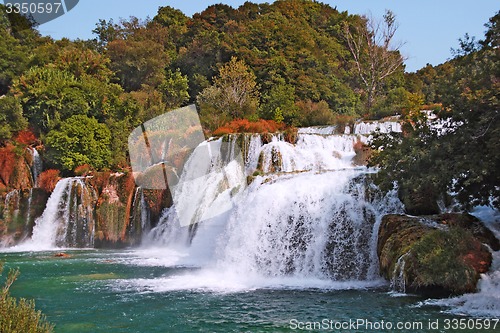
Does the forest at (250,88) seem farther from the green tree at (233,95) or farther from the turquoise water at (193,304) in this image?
the turquoise water at (193,304)

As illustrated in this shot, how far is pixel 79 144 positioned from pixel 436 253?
2156 cm

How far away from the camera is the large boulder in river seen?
11016 millimetres

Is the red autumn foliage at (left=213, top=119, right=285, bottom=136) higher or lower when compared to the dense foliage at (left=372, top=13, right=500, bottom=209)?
higher

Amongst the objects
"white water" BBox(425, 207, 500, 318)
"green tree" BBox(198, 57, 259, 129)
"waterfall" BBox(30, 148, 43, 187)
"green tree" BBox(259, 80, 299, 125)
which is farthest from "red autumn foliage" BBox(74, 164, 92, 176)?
"white water" BBox(425, 207, 500, 318)

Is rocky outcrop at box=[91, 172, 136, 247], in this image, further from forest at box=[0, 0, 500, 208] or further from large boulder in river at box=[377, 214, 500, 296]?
large boulder in river at box=[377, 214, 500, 296]

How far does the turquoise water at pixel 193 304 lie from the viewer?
10109mm

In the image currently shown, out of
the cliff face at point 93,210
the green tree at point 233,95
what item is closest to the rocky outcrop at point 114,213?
the cliff face at point 93,210

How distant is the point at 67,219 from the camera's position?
24891 millimetres

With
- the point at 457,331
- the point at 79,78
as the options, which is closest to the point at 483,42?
the point at 457,331

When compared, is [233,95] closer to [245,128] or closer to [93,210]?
[245,128]

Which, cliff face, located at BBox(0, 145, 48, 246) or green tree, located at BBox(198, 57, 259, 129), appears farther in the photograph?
green tree, located at BBox(198, 57, 259, 129)

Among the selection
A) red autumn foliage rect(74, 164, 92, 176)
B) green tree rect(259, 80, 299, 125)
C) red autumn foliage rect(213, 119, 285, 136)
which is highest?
green tree rect(259, 80, 299, 125)

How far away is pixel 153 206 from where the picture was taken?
24.4 m

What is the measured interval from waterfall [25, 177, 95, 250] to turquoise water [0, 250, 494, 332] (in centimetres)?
853
